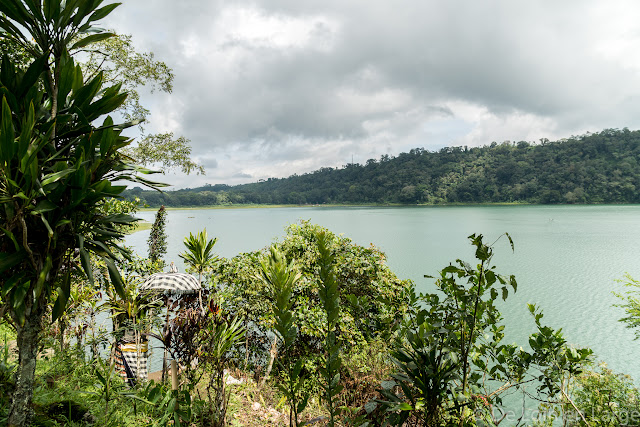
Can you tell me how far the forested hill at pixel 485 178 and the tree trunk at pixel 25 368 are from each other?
56213 mm

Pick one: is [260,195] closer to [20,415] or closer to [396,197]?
[396,197]

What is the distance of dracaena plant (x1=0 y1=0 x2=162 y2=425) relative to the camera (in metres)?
1.59

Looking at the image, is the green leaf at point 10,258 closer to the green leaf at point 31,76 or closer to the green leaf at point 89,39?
the green leaf at point 31,76

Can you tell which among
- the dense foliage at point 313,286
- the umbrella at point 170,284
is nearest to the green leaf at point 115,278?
the umbrella at point 170,284

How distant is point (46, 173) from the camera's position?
196 cm

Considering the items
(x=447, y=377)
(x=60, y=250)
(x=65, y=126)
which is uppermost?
(x=65, y=126)

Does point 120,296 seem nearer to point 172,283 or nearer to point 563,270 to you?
point 172,283

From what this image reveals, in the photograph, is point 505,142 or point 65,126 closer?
point 65,126

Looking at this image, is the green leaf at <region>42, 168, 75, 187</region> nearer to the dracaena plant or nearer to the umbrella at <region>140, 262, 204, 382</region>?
the dracaena plant

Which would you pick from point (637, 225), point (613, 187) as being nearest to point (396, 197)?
point (613, 187)

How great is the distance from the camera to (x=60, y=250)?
6.25 ft

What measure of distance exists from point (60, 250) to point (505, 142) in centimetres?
10985

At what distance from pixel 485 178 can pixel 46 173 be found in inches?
3375

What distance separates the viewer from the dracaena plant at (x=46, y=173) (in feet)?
5.21
